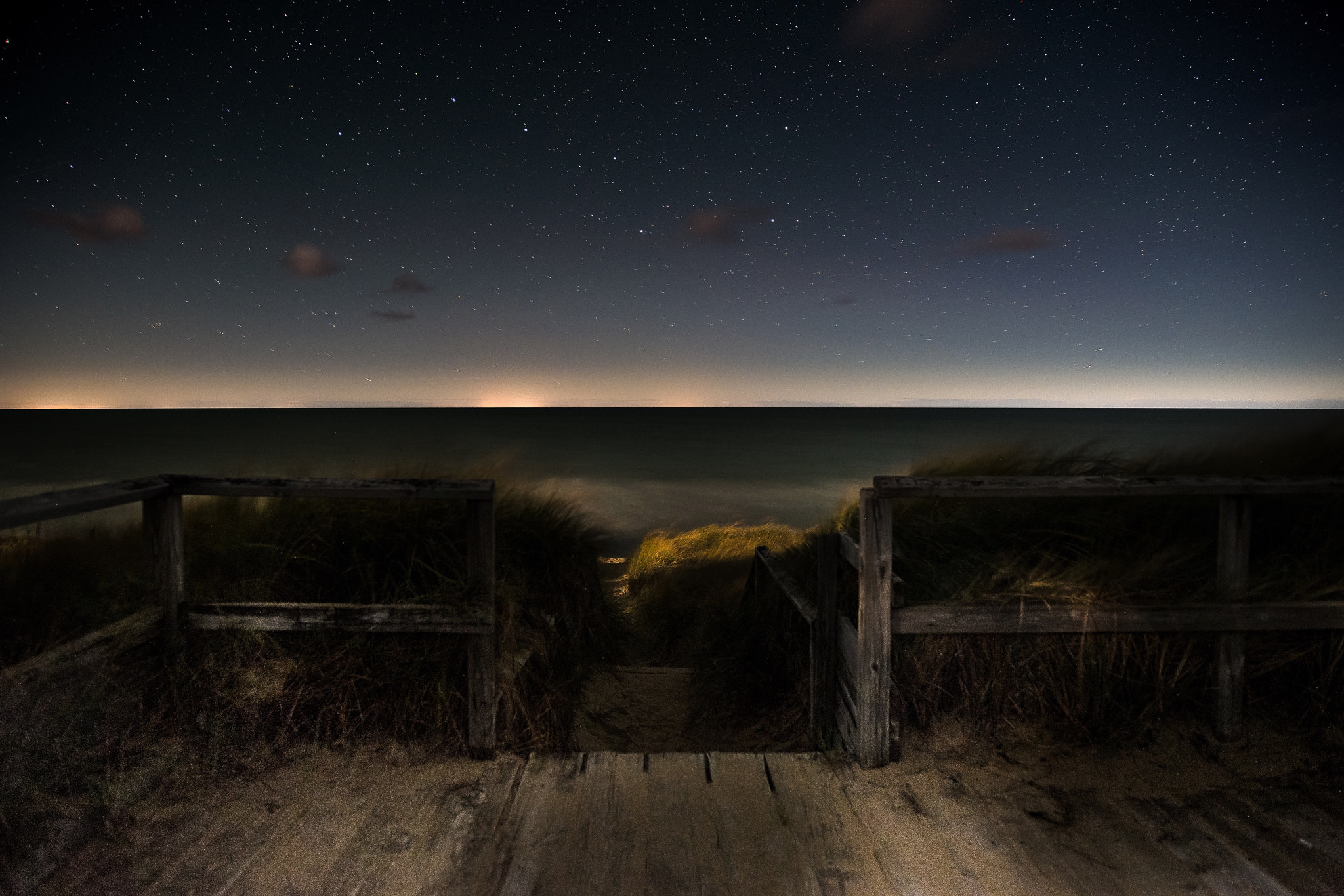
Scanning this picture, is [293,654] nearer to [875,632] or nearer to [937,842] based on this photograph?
[875,632]

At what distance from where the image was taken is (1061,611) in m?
3.21

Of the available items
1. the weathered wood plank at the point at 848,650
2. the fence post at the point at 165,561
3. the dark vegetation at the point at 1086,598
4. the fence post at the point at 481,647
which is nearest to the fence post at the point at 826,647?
the weathered wood plank at the point at 848,650

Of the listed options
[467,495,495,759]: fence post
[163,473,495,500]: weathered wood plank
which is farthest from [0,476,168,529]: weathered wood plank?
[467,495,495,759]: fence post

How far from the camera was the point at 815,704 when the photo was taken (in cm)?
399

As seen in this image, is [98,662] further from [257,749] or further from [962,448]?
[962,448]

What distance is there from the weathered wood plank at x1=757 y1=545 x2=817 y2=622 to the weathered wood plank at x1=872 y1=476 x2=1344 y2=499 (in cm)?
123

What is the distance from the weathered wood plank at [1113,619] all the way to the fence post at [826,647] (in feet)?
2.22

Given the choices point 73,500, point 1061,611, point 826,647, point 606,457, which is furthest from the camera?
point 606,457

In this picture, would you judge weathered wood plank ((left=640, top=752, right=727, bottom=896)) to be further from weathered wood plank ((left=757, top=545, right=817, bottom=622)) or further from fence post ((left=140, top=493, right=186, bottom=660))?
fence post ((left=140, top=493, right=186, bottom=660))

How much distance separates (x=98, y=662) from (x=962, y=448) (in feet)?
23.7

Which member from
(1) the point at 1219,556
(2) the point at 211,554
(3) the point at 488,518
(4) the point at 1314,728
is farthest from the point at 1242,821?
(2) the point at 211,554

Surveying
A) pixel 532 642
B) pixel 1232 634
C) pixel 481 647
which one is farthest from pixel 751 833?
pixel 1232 634

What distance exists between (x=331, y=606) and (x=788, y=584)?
114 inches

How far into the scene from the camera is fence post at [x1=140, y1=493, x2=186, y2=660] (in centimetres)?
323
